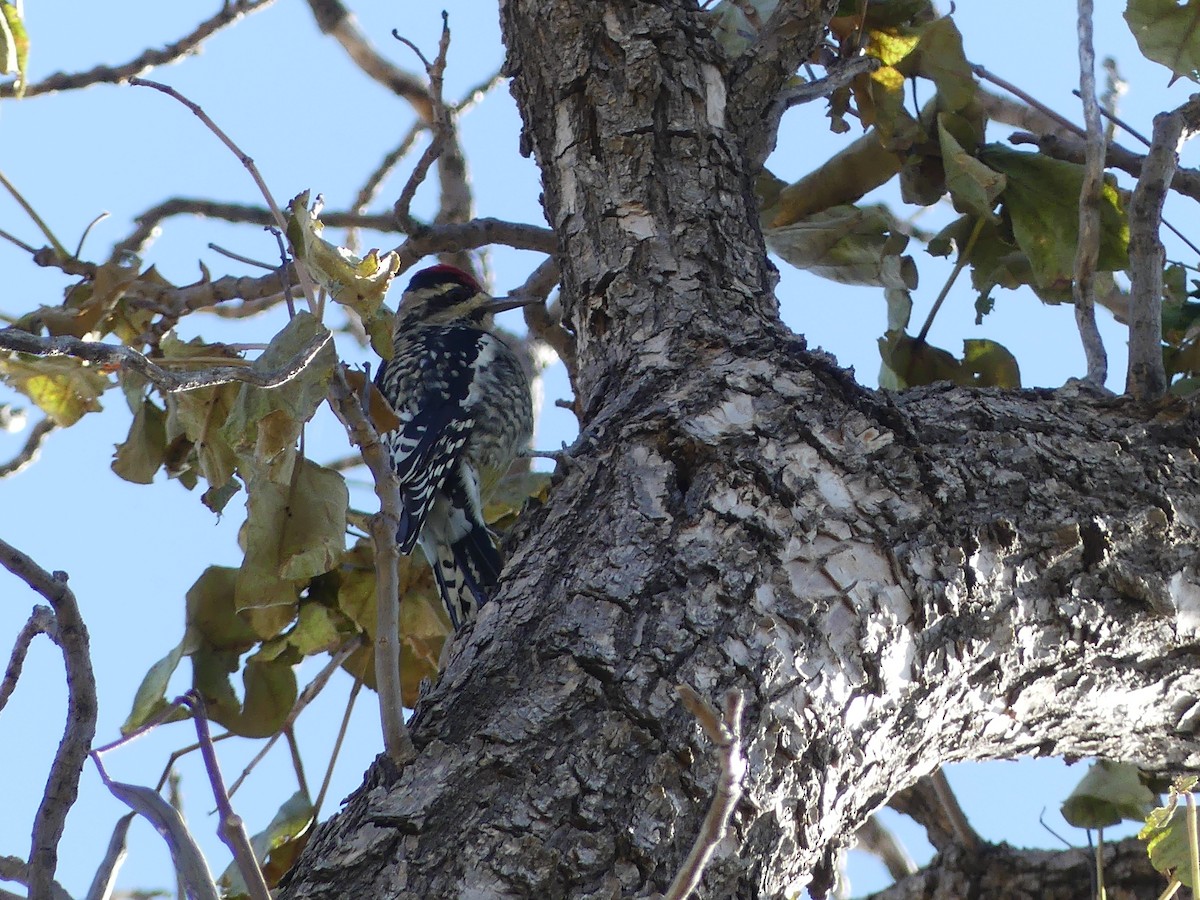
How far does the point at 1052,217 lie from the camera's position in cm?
255

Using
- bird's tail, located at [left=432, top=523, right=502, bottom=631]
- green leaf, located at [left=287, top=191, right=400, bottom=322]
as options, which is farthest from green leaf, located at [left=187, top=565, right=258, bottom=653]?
green leaf, located at [left=287, top=191, right=400, bottom=322]

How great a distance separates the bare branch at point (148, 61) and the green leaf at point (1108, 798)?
280cm

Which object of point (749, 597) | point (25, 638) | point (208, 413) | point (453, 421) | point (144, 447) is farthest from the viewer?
point (453, 421)

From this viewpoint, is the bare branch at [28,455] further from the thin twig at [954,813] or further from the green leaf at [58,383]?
the thin twig at [954,813]

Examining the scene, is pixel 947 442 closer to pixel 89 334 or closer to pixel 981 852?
pixel 981 852

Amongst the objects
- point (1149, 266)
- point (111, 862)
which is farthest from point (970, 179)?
point (111, 862)

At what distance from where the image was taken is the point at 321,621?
2756 millimetres

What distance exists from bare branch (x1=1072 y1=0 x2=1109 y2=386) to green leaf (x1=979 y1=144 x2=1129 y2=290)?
25 centimetres

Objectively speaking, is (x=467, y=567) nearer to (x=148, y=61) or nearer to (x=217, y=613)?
(x=217, y=613)

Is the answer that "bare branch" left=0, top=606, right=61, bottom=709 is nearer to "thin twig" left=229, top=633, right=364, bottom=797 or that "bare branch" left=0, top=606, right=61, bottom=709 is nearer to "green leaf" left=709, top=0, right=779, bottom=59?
"thin twig" left=229, top=633, right=364, bottom=797

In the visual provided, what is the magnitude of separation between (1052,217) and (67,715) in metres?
2.12

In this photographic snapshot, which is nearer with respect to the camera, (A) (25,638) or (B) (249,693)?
(A) (25,638)

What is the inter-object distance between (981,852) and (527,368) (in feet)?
7.39

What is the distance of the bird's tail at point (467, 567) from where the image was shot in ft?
10.8
